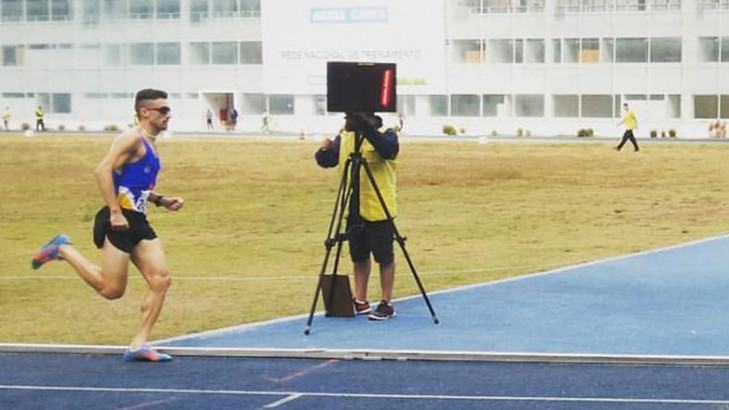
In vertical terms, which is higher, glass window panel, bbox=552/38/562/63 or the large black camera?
glass window panel, bbox=552/38/562/63

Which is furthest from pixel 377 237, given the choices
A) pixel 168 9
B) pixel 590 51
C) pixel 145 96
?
pixel 168 9

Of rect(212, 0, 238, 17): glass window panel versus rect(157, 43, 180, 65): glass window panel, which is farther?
rect(157, 43, 180, 65): glass window panel

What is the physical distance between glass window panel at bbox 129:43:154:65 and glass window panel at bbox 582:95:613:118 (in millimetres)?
27109

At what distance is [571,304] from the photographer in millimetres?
13664

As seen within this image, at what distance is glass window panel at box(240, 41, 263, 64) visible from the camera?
86.0 m

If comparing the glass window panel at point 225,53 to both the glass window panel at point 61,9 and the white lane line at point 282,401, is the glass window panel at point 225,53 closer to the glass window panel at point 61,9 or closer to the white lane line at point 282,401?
Result: the glass window panel at point 61,9

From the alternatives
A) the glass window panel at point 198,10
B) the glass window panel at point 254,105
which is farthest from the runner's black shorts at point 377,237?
the glass window panel at point 198,10

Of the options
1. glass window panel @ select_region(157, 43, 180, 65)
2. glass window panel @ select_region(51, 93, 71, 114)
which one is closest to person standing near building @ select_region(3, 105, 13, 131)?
glass window panel @ select_region(51, 93, 71, 114)

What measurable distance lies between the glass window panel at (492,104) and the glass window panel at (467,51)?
2.20 m

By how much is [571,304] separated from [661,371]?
134 inches

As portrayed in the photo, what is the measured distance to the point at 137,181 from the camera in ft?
35.2

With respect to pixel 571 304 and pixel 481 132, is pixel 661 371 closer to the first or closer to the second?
pixel 571 304

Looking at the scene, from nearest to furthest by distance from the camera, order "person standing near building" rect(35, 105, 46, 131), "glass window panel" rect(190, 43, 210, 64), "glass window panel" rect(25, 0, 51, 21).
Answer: "person standing near building" rect(35, 105, 46, 131) < "glass window panel" rect(190, 43, 210, 64) < "glass window panel" rect(25, 0, 51, 21)

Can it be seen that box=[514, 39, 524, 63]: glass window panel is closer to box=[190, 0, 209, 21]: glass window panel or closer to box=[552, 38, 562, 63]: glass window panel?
box=[552, 38, 562, 63]: glass window panel
